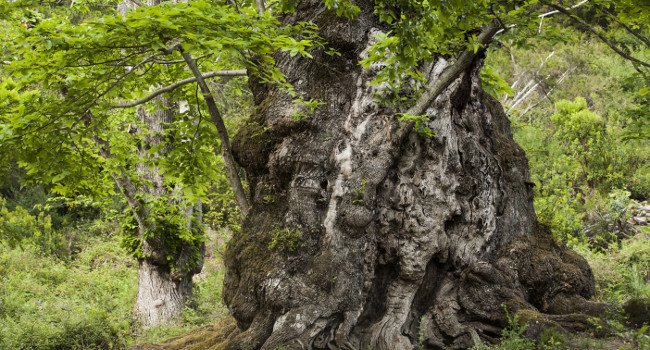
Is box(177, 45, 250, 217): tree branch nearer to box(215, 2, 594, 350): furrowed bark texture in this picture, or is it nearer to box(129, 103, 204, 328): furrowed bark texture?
box(215, 2, 594, 350): furrowed bark texture

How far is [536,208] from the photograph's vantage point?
37.0 feet

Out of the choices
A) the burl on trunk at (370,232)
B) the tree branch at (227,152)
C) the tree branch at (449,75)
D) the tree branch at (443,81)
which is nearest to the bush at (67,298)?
the tree branch at (227,152)

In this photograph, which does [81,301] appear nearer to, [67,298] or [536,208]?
[67,298]

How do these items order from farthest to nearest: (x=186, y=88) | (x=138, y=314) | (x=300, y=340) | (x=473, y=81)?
(x=138, y=314), (x=186, y=88), (x=473, y=81), (x=300, y=340)

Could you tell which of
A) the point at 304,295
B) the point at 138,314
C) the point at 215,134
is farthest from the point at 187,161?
the point at 138,314

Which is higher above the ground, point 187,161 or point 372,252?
point 187,161

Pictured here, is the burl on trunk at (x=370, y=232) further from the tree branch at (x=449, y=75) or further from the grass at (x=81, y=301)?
the grass at (x=81, y=301)

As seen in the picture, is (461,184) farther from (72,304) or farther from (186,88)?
(72,304)

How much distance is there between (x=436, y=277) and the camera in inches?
244

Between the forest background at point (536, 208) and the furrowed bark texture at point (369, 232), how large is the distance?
2.15 feet

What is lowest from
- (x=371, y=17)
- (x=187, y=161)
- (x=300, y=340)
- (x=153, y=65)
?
(x=300, y=340)

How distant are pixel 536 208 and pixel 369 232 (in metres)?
6.30

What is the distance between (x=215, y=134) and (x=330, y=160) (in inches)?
73.6

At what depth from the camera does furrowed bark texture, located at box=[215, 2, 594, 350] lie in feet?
18.6
